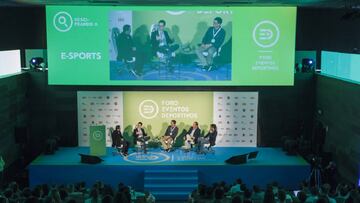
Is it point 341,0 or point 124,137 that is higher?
point 341,0

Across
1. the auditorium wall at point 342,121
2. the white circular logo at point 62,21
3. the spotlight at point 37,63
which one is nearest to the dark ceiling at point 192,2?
the white circular logo at point 62,21

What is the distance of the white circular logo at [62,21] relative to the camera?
1645cm

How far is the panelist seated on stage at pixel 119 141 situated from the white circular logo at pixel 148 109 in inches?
57.5

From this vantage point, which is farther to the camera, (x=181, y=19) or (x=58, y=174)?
(x=181, y=19)

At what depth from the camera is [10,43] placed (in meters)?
→ 16.5

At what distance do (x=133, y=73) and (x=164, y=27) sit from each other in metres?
1.76

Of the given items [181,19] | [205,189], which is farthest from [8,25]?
[205,189]

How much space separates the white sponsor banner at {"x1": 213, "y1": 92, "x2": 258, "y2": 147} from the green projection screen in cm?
95

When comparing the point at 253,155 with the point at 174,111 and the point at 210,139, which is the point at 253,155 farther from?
the point at 174,111

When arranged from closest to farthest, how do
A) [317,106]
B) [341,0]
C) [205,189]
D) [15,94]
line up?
1. [205,189]
2. [341,0]
3. [15,94]
4. [317,106]

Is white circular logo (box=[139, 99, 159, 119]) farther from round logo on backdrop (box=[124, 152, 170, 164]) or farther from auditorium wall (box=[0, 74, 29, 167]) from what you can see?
auditorium wall (box=[0, 74, 29, 167])

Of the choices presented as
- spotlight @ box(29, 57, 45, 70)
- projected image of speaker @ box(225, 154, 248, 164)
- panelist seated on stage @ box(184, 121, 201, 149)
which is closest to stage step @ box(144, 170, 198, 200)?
projected image of speaker @ box(225, 154, 248, 164)

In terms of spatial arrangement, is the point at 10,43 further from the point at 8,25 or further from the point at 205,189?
the point at 205,189

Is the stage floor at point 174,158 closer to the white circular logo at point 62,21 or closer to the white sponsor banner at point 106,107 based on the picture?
the white sponsor banner at point 106,107
